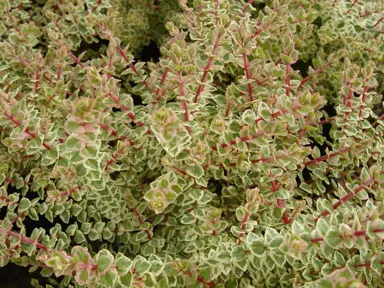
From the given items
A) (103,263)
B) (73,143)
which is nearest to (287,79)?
(73,143)

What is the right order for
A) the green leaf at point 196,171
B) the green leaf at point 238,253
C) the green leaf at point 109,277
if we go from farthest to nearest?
1. the green leaf at point 196,171
2. the green leaf at point 238,253
3. the green leaf at point 109,277

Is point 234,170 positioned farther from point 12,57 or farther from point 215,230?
point 12,57

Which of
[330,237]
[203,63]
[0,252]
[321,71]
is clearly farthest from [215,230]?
[321,71]

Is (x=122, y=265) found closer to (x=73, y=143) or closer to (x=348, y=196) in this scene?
(x=73, y=143)

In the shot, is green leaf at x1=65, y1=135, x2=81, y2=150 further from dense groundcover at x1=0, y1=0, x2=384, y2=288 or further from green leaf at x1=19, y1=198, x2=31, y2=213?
green leaf at x1=19, y1=198, x2=31, y2=213

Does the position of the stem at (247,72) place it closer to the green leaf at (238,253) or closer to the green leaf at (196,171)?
the green leaf at (196,171)

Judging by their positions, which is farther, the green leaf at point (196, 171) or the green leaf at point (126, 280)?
the green leaf at point (196, 171)

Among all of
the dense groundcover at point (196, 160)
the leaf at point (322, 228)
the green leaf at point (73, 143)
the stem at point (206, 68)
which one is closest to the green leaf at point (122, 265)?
the dense groundcover at point (196, 160)

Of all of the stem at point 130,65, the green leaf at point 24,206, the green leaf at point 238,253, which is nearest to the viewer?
the green leaf at point 238,253
